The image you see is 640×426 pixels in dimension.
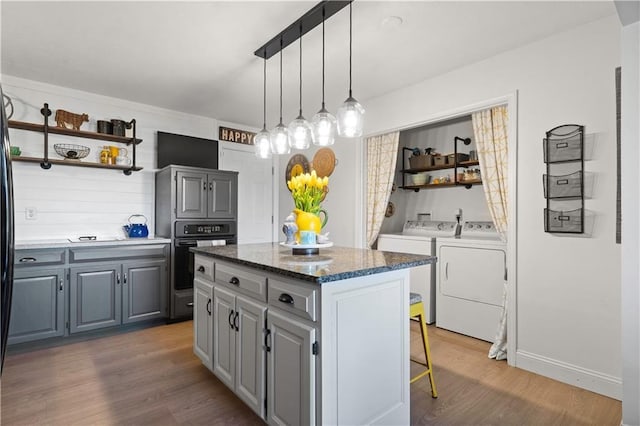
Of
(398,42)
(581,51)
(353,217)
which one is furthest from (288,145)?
(581,51)

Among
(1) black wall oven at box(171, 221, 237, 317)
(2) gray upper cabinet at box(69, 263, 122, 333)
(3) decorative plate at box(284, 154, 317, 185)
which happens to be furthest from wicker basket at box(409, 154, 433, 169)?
(2) gray upper cabinet at box(69, 263, 122, 333)

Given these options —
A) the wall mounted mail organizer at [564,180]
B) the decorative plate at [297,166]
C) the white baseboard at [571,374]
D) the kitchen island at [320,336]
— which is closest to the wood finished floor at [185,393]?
the white baseboard at [571,374]

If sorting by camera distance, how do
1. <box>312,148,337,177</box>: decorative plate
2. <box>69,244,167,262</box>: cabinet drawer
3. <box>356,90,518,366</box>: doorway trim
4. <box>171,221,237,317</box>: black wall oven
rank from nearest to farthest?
<box>356,90,518,366</box>: doorway trim → <box>69,244,167,262</box>: cabinet drawer → <box>171,221,237,317</box>: black wall oven → <box>312,148,337,177</box>: decorative plate

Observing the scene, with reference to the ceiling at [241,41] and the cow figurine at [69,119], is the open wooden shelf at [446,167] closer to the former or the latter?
the ceiling at [241,41]

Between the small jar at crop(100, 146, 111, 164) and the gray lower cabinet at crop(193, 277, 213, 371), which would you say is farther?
the small jar at crop(100, 146, 111, 164)

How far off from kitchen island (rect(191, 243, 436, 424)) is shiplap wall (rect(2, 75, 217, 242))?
2.55 m

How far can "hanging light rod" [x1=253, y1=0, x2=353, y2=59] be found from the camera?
85.1 inches

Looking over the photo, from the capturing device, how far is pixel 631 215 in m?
1.47

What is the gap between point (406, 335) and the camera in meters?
1.90

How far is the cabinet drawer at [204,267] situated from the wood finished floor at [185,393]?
75 cm

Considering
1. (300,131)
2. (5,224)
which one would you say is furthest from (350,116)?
(5,224)

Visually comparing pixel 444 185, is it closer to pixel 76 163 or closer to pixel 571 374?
pixel 571 374

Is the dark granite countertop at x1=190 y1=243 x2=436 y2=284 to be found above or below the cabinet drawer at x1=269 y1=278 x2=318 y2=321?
above

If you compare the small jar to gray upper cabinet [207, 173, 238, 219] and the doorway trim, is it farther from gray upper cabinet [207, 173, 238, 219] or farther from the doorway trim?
the doorway trim
